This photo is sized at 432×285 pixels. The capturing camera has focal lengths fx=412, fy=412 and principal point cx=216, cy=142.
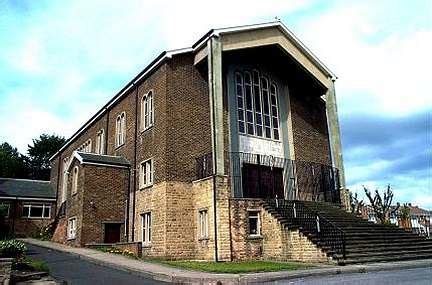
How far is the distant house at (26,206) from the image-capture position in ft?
104

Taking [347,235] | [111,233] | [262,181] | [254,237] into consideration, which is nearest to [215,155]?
[254,237]

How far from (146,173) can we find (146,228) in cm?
280

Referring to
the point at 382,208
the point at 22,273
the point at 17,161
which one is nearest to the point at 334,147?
the point at 382,208

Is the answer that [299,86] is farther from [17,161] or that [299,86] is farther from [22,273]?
[17,161]

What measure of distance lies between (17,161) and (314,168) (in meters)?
43.8

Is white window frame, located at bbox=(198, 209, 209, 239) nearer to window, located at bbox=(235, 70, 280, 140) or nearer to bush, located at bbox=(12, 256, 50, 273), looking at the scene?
window, located at bbox=(235, 70, 280, 140)

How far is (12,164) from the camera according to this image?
5122cm

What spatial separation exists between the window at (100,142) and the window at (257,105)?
34.9 feet

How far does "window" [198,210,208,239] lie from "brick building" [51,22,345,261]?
0.14 feet

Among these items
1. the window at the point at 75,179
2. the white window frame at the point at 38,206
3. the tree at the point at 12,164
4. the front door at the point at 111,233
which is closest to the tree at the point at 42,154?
the tree at the point at 12,164

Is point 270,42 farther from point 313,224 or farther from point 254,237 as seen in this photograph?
point 254,237

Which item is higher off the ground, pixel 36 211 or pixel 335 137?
pixel 335 137

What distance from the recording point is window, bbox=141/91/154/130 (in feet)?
71.2

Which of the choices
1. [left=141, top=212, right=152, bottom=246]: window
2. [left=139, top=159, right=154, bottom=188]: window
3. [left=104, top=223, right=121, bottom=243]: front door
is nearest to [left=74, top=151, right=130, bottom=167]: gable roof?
[left=139, top=159, right=154, bottom=188]: window
